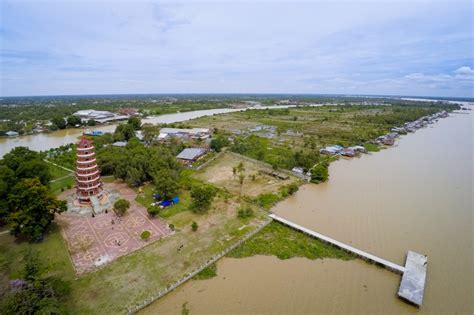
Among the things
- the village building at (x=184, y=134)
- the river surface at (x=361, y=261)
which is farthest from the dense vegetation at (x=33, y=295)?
the village building at (x=184, y=134)

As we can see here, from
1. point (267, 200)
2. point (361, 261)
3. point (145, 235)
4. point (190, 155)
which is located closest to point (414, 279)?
point (361, 261)

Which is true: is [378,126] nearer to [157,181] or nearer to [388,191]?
[388,191]

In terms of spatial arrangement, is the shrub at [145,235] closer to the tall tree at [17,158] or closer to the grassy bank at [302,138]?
the tall tree at [17,158]

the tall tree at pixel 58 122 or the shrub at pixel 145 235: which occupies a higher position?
the tall tree at pixel 58 122

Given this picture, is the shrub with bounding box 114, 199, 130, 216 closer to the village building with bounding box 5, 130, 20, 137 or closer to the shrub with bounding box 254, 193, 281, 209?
the shrub with bounding box 254, 193, 281, 209

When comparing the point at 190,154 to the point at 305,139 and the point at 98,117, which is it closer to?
the point at 305,139

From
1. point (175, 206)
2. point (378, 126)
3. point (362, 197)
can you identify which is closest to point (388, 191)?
point (362, 197)
